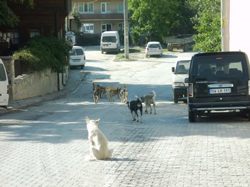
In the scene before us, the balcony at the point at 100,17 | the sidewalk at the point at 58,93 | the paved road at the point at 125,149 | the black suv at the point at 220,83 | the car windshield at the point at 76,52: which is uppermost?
the balcony at the point at 100,17

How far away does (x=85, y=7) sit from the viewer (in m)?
70.4

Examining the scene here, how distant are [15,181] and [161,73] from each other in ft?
94.8

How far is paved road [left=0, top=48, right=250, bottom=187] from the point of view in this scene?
664 cm

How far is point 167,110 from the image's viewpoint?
1666 cm

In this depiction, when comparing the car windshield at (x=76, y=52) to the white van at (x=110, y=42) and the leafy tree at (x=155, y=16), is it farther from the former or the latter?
the leafy tree at (x=155, y=16)

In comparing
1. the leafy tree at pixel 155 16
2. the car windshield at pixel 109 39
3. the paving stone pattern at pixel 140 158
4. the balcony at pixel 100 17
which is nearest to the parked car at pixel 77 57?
the car windshield at pixel 109 39

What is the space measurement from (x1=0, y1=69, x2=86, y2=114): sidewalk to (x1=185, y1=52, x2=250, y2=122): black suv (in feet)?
26.8

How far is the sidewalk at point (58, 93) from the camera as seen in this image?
58.0 ft

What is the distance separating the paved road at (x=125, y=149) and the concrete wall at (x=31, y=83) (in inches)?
97.0

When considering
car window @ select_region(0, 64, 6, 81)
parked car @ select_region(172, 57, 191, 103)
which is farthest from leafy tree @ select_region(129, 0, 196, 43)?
car window @ select_region(0, 64, 6, 81)

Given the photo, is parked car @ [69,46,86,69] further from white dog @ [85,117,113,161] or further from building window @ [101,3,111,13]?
building window @ [101,3,111,13]

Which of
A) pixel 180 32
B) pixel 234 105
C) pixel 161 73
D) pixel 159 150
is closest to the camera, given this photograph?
pixel 159 150

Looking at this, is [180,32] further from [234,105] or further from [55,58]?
[234,105]

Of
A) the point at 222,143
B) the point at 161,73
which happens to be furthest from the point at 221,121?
the point at 161,73
